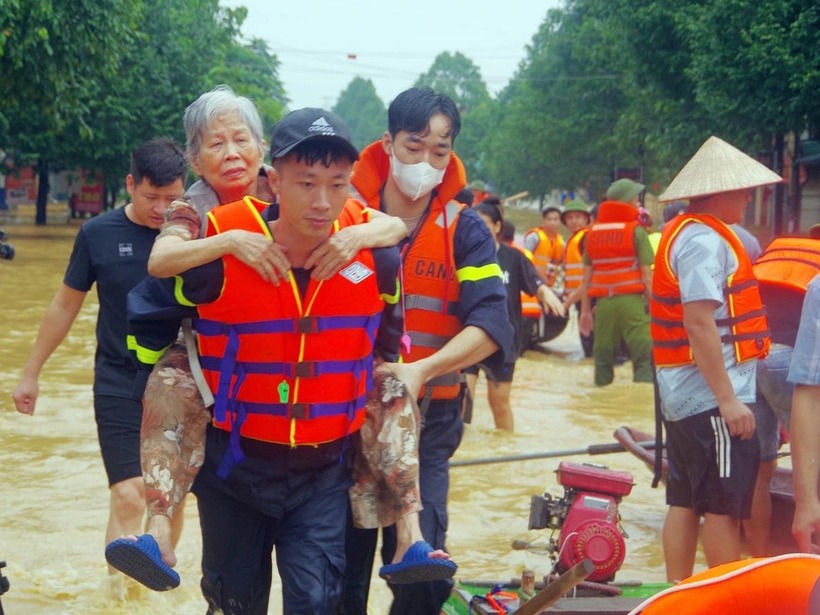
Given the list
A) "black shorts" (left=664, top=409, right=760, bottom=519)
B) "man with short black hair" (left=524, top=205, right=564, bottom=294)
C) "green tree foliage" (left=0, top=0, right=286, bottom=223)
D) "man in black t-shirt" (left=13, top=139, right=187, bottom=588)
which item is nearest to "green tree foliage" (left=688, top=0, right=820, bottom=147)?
"man with short black hair" (left=524, top=205, right=564, bottom=294)

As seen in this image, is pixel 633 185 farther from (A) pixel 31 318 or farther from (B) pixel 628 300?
(A) pixel 31 318

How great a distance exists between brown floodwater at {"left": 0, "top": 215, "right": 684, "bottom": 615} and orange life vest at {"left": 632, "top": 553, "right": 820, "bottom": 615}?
393cm

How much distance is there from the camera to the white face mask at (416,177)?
15.6ft

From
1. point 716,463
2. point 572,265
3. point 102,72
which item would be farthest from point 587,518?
point 102,72

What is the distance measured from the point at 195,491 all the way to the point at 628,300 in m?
9.42

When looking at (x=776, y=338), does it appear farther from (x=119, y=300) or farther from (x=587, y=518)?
(x=119, y=300)

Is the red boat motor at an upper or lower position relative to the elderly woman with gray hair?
lower

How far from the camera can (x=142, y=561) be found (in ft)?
11.7

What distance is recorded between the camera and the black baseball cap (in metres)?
3.72

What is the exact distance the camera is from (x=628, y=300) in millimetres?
13102

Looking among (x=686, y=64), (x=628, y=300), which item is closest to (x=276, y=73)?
(x=686, y=64)

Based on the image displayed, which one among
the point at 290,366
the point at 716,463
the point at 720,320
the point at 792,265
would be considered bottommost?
the point at 716,463

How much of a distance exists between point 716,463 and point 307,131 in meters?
2.60

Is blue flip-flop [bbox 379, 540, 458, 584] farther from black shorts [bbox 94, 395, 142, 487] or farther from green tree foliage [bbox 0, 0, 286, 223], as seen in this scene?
green tree foliage [bbox 0, 0, 286, 223]
